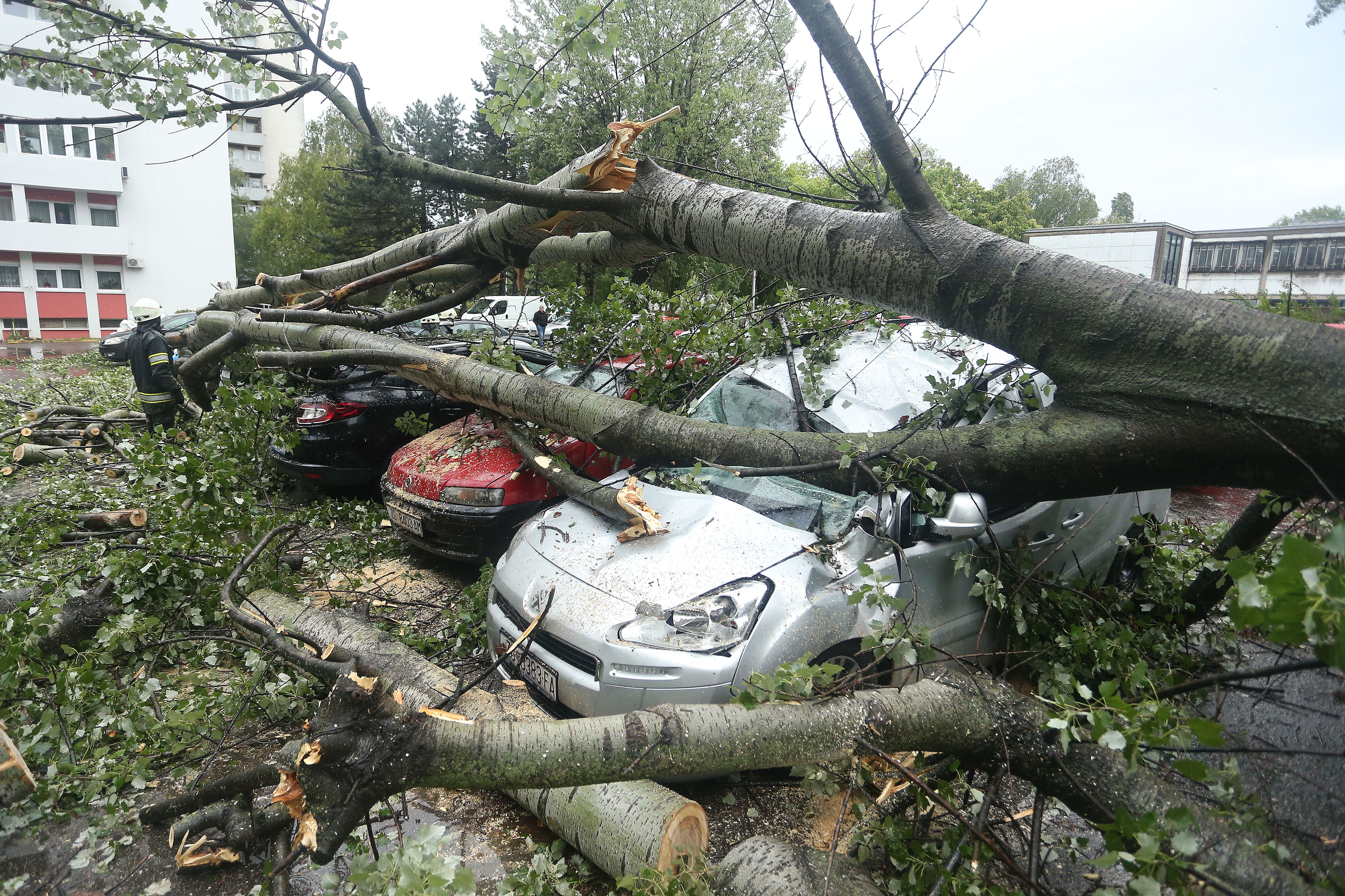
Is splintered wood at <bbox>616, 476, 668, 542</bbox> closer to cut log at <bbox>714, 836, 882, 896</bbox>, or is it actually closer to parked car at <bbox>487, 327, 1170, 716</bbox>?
parked car at <bbox>487, 327, 1170, 716</bbox>

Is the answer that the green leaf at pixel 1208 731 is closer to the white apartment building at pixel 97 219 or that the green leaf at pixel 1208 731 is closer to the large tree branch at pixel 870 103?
the large tree branch at pixel 870 103

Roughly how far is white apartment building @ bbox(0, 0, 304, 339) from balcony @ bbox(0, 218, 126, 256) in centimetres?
4

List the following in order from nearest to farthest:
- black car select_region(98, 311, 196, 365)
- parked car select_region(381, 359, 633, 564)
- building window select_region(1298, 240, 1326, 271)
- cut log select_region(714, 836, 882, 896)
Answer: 1. cut log select_region(714, 836, 882, 896)
2. parked car select_region(381, 359, 633, 564)
3. building window select_region(1298, 240, 1326, 271)
4. black car select_region(98, 311, 196, 365)

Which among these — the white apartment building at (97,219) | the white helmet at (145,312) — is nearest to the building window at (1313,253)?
the white helmet at (145,312)

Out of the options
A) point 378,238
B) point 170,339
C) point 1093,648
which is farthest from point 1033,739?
point 378,238

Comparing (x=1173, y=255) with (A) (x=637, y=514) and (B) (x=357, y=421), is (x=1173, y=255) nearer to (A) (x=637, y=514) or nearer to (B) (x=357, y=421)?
(B) (x=357, y=421)

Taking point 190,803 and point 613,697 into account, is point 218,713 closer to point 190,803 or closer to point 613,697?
point 190,803

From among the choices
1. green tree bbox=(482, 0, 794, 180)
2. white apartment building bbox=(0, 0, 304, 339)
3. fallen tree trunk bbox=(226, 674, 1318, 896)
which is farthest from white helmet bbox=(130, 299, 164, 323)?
white apartment building bbox=(0, 0, 304, 339)

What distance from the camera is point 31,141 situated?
98.6ft

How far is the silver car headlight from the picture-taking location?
2812 millimetres

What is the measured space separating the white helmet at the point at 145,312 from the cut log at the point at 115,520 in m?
3.62

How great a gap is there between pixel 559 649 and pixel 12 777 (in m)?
2.06

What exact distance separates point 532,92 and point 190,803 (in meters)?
3.71

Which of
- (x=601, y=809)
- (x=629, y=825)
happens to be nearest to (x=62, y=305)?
(x=601, y=809)
